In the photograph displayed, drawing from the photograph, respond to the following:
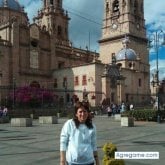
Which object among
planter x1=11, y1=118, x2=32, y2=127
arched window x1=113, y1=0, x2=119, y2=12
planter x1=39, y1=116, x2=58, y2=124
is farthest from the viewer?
arched window x1=113, y1=0, x2=119, y2=12

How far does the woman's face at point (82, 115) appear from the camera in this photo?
5766 millimetres

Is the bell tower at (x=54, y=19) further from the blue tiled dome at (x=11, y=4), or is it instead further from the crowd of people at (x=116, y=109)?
the crowd of people at (x=116, y=109)

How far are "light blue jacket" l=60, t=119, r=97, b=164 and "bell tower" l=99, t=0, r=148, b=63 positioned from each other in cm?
7275

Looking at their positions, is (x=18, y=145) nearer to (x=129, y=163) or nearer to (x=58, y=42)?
(x=129, y=163)

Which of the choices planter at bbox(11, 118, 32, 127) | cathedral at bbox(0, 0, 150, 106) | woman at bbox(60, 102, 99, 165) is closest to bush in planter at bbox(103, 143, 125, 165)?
woman at bbox(60, 102, 99, 165)

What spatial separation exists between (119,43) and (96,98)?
23.0 meters

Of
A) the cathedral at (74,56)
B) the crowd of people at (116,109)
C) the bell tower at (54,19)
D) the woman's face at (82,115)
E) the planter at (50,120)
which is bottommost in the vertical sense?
the planter at (50,120)

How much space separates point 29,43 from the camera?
66000mm

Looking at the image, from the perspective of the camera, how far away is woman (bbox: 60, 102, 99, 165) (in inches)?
220

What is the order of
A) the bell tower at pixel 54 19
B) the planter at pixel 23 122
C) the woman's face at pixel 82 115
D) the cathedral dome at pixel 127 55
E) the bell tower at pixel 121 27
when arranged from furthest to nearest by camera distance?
the bell tower at pixel 54 19
the bell tower at pixel 121 27
the cathedral dome at pixel 127 55
the planter at pixel 23 122
the woman's face at pixel 82 115

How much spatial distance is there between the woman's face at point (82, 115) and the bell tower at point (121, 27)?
239 ft

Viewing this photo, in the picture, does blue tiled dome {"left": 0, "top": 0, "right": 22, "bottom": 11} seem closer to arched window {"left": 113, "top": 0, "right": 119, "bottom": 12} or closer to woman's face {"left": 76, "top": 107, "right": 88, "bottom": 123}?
arched window {"left": 113, "top": 0, "right": 119, "bottom": 12}

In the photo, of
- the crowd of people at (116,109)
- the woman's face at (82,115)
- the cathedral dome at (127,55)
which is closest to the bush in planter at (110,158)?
the woman's face at (82,115)

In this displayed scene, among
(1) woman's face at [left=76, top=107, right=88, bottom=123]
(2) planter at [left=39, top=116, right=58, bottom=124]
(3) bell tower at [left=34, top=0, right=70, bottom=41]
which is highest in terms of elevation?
(3) bell tower at [left=34, top=0, right=70, bottom=41]
